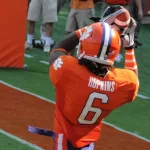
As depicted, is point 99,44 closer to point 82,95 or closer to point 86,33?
point 86,33

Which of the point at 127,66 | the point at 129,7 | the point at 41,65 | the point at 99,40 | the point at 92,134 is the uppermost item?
the point at 99,40

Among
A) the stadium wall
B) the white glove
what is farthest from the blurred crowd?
the white glove

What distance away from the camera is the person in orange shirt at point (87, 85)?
3523mm

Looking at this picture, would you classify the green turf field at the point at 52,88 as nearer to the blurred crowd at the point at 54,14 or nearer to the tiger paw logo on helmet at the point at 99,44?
the blurred crowd at the point at 54,14

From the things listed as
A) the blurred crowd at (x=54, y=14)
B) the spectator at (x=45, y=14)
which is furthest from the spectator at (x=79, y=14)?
the spectator at (x=45, y=14)

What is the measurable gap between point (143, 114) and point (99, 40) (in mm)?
3849

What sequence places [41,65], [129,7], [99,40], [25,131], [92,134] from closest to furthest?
[99,40]
[92,134]
[25,131]
[41,65]
[129,7]

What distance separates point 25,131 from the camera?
19.7 ft

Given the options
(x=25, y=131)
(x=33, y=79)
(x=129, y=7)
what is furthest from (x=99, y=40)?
(x=129, y=7)

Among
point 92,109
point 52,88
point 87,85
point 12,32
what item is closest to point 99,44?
point 87,85

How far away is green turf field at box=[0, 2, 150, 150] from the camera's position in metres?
6.60

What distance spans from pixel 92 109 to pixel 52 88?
168 inches

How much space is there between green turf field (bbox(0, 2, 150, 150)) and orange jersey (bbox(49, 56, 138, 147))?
5.99 feet

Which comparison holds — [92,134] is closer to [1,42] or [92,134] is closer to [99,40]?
[99,40]
